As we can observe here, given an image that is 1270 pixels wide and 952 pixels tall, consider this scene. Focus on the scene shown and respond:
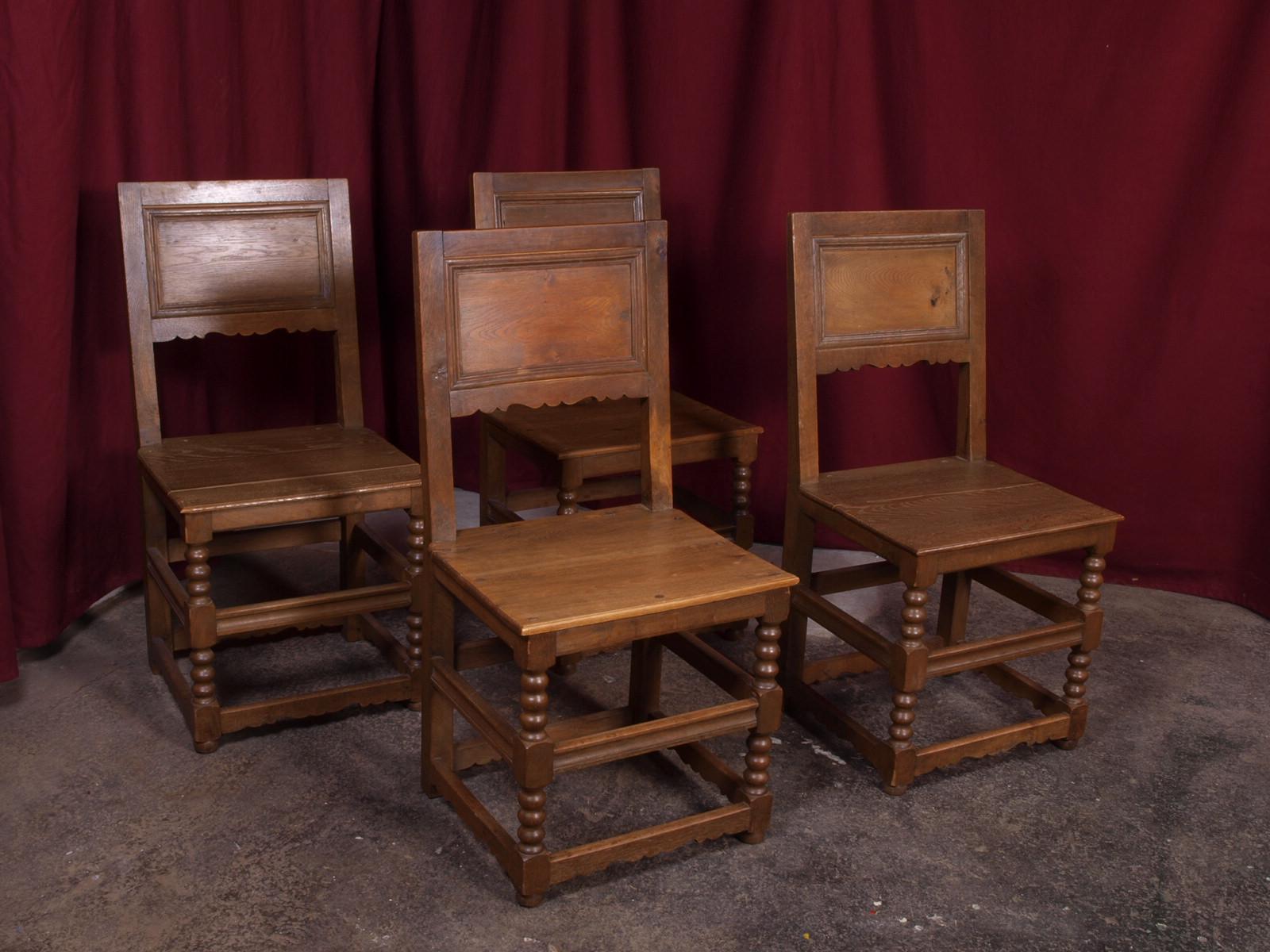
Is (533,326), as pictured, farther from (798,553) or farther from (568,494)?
(798,553)

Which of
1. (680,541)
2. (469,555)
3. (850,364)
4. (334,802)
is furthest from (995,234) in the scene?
(334,802)

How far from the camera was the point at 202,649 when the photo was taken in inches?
→ 101

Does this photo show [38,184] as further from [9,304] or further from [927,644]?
[927,644]

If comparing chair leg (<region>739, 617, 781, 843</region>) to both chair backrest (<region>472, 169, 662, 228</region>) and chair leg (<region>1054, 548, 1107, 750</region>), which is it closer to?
chair leg (<region>1054, 548, 1107, 750</region>)

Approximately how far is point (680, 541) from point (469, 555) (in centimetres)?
37

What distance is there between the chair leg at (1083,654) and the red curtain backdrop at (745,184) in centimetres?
95

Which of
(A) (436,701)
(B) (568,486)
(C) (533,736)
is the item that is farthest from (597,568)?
(B) (568,486)

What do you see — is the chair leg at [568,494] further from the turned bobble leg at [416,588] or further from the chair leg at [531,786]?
the chair leg at [531,786]

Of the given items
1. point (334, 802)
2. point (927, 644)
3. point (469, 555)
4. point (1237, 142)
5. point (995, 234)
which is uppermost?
point (1237, 142)

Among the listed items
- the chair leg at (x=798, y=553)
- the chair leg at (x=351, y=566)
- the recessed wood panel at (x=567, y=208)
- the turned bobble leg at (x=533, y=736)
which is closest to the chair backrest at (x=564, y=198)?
the recessed wood panel at (x=567, y=208)

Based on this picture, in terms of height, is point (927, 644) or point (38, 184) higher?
point (38, 184)

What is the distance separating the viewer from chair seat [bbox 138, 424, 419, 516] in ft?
8.34

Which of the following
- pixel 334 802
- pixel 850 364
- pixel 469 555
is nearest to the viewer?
pixel 469 555

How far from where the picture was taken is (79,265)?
10.2 ft
